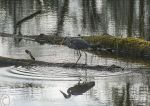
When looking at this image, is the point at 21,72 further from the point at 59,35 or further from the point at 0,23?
the point at 0,23

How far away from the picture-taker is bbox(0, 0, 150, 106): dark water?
64.4ft

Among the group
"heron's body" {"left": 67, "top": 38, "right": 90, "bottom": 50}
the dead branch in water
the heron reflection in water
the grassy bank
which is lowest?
the heron reflection in water

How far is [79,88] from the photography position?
20.8 m

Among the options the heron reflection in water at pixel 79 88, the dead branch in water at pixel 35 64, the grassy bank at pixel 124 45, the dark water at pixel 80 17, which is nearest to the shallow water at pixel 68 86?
the heron reflection in water at pixel 79 88

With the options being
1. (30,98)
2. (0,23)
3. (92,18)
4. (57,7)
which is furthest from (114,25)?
(30,98)

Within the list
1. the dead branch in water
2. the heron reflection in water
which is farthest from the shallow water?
the dead branch in water

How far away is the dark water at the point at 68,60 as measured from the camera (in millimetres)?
19641

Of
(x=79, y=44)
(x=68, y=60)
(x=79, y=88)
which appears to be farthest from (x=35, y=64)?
(x=79, y=88)

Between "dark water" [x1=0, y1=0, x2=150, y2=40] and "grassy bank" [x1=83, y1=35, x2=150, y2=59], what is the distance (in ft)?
13.6

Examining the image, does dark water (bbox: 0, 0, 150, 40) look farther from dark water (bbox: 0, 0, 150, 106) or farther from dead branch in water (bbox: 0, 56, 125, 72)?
dead branch in water (bbox: 0, 56, 125, 72)

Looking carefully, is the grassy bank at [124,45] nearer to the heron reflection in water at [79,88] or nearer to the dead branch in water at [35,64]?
the dead branch in water at [35,64]

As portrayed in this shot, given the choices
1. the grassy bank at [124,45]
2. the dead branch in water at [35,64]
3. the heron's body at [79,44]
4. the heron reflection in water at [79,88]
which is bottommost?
the heron reflection in water at [79,88]

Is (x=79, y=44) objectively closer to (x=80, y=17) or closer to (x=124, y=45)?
(x=124, y=45)

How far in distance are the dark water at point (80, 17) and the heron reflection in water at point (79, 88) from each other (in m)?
10.9
